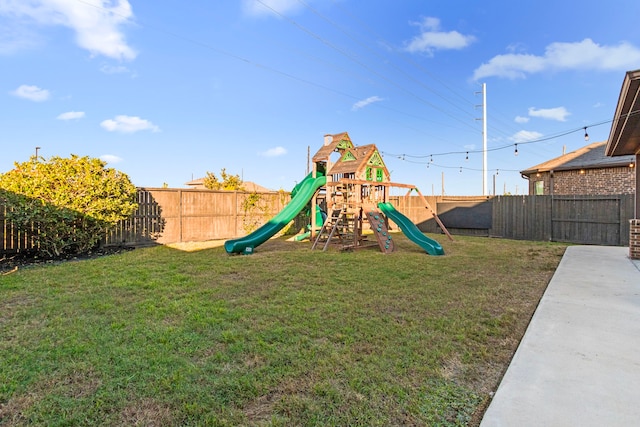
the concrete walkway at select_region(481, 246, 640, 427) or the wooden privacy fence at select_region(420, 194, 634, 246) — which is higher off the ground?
the wooden privacy fence at select_region(420, 194, 634, 246)

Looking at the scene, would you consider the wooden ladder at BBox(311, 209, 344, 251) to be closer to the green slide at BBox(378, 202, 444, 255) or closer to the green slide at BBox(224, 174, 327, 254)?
the green slide at BBox(224, 174, 327, 254)

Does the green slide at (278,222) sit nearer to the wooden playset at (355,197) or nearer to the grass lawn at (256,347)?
the wooden playset at (355,197)

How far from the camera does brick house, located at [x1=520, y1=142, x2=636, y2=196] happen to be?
1392 centimetres

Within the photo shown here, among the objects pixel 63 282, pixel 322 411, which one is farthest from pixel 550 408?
pixel 63 282

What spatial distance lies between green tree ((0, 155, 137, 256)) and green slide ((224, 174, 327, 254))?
10.3 ft

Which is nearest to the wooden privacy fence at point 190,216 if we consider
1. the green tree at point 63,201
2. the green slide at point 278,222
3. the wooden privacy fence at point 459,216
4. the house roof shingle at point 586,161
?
the wooden privacy fence at point 459,216

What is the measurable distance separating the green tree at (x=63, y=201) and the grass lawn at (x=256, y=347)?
6.94ft

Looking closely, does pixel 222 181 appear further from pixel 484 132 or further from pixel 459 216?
pixel 484 132

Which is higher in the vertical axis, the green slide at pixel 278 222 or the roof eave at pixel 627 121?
the roof eave at pixel 627 121

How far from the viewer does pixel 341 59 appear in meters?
13.9

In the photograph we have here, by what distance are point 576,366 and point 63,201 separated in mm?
8967

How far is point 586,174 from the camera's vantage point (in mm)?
14969

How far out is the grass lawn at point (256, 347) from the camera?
183 centimetres

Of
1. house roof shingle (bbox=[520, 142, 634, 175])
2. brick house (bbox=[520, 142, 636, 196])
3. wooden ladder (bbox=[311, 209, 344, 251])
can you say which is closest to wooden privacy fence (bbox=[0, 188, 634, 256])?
wooden ladder (bbox=[311, 209, 344, 251])
